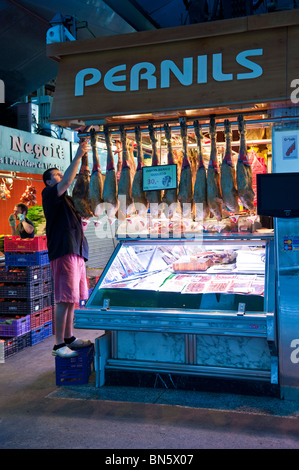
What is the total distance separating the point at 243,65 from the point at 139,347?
297cm

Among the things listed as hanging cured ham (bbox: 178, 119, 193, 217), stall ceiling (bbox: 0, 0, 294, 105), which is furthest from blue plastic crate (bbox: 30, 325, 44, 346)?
stall ceiling (bbox: 0, 0, 294, 105)

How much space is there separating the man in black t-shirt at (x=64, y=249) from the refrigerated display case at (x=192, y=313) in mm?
315

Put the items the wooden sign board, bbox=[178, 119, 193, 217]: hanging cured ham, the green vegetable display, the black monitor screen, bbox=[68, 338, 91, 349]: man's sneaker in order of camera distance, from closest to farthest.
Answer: the black monitor screen
the wooden sign board
bbox=[178, 119, 193, 217]: hanging cured ham
bbox=[68, 338, 91, 349]: man's sneaker
the green vegetable display

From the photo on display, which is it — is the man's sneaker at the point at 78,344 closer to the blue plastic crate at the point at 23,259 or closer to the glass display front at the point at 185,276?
the glass display front at the point at 185,276

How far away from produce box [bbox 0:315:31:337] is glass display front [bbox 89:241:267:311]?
6.74ft

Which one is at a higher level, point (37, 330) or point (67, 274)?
point (67, 274)

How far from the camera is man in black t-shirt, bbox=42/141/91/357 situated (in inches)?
181

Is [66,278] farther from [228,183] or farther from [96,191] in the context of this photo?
[228,183]

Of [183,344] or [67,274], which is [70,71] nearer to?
[67,274]

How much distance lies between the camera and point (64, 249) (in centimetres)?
460

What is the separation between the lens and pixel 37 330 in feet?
21.4

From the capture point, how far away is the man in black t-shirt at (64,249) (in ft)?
15.1

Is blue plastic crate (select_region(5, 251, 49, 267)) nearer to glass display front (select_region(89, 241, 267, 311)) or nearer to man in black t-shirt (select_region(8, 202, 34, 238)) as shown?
man in black t-shirt (select_region(8, 202, 34, 238))
